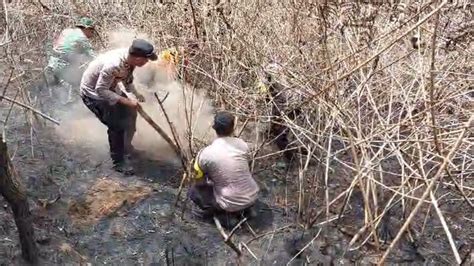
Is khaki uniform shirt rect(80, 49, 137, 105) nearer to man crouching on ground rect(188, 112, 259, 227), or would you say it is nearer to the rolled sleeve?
the rolled sleeve

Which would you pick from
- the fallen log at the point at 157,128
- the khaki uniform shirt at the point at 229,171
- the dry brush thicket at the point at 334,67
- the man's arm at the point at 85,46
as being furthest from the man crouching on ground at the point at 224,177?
the man's arm at the point at 85,46

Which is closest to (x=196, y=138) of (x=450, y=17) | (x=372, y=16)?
(x=372, y=16)

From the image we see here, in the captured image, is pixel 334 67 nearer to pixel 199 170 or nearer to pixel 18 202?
pixel 199 170

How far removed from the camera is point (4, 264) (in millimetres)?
4629

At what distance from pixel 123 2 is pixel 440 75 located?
5.22 meters

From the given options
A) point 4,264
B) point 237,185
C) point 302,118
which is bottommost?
point 4,264

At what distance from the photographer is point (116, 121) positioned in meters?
5.81

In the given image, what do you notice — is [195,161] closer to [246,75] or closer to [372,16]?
[246,75]

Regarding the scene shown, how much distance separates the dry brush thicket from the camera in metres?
4.48

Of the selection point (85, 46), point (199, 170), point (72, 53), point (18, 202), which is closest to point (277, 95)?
point (199, 170)

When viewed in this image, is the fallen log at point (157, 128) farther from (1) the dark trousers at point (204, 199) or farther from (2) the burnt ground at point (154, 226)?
(1) the dark trousers at point (204, 199)

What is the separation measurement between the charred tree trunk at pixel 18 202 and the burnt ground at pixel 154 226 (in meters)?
0.16

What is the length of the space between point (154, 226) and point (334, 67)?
2192 millimetres

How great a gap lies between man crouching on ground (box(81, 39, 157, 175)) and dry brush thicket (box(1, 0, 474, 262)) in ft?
2.13
